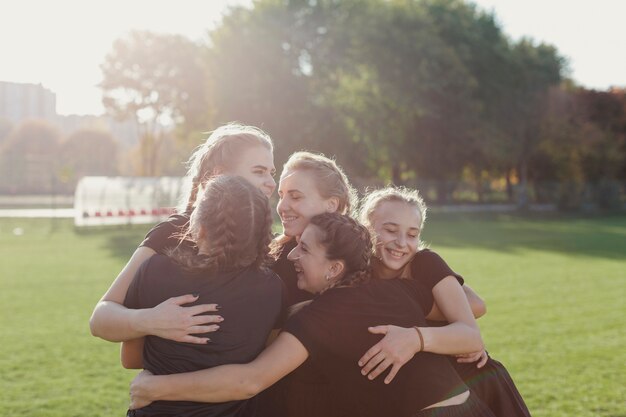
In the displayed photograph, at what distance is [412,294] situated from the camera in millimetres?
2920

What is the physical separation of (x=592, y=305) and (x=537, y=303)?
34.8 inches

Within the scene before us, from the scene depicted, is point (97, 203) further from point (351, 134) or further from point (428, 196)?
point (428, 196)

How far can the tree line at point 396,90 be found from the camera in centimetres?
3975

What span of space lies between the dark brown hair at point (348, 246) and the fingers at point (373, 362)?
0.28m

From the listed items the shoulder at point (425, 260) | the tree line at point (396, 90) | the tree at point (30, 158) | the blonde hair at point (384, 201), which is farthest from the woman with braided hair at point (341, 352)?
the tree at point (30, 158)

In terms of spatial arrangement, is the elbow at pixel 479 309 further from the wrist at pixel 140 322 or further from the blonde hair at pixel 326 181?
the wrist at pixel 140 322


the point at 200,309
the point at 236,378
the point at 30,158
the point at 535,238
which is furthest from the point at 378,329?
the point at 30,158

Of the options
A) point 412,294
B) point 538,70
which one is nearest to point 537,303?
point 412,294

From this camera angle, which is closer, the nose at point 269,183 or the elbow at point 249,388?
the elbow at point 249,388

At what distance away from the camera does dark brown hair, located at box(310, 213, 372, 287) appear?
8.67 ft

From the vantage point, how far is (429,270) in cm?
307

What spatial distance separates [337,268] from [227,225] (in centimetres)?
47

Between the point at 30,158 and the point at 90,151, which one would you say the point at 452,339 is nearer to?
the point at 30,158

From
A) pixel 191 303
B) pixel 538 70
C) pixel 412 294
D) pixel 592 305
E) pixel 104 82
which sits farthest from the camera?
pixel 104 82
